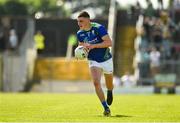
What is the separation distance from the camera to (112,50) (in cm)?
4056

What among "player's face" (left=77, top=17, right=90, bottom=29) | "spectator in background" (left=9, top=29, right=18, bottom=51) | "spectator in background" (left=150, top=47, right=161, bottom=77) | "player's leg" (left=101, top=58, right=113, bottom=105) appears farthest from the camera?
"spectator in background" (left=9, top=29, right=18, bottom=51)

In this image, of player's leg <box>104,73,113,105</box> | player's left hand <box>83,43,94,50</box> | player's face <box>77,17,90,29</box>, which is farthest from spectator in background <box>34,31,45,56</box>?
player's face <box>77,17,90,29</box>

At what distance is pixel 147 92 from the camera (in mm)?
35031

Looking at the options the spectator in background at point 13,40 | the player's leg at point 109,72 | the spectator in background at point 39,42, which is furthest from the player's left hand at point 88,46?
the spectator in background at point 13,40

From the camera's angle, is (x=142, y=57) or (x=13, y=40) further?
(x=13, y=40)

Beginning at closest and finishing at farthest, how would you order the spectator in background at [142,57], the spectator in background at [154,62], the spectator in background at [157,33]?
the spectator in background at [154,62]
the spectator in background at [142,57]
the spectator in background at [157,33]

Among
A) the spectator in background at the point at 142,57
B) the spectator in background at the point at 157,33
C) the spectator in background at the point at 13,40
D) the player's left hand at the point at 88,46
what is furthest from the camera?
the spectator in background at the point at 13,40

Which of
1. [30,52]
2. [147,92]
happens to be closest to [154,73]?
[147,92]

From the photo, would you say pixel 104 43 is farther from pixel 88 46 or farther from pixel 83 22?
pixel 83 22

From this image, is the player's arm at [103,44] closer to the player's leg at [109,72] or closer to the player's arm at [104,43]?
the player's arm at [104,43]

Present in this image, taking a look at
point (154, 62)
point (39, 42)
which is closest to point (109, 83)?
point (154, 62)

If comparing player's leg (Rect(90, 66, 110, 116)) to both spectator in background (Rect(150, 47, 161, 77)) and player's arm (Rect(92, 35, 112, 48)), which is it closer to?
player's arm (Rect(92, 35, 112, 48))

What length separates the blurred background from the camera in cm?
3569

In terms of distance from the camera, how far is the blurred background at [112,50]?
35.7 meters
